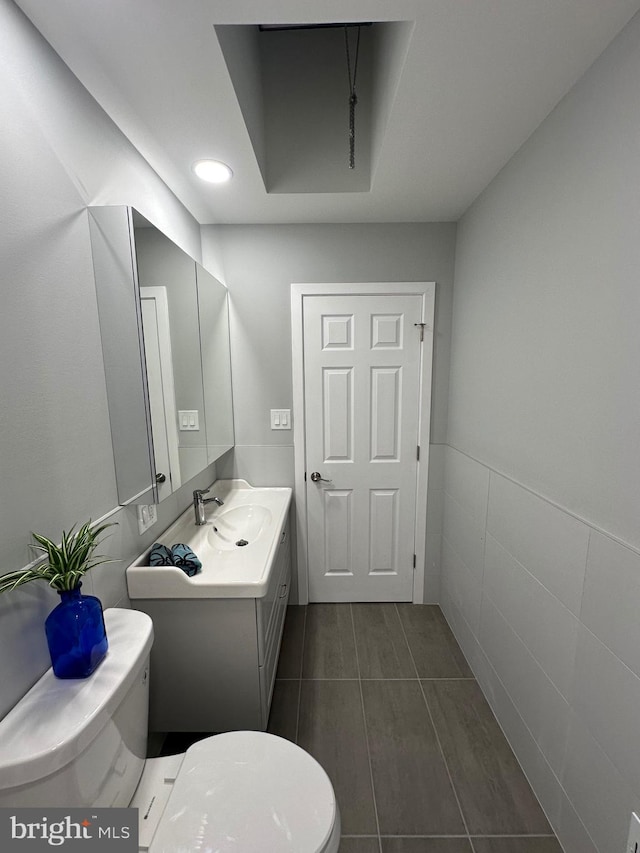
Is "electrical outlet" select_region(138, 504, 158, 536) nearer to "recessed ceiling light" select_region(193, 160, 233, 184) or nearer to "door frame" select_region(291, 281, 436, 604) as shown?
"door frame" select_region(291, 281, 436, 604)

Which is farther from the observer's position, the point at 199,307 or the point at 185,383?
the point at 199,307

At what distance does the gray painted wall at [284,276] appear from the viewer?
211 cm

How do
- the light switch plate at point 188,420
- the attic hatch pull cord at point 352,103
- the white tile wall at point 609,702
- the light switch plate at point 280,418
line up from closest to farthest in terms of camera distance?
the white tile wall at point 609,702 < the light switch plate at point 188,420 < the attic hatch pull cord at point 352,103 < the light switch plate at point 280,418

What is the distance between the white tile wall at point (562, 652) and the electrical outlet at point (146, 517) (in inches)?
56.4

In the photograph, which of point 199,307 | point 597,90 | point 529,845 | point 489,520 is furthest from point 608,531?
point 199,307

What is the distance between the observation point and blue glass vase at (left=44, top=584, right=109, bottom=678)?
83cm

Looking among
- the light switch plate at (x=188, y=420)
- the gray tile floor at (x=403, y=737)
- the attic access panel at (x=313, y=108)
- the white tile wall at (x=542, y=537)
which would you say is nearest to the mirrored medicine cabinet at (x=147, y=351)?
the light switch plate at (x=188, y=420)

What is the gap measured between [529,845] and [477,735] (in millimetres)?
368

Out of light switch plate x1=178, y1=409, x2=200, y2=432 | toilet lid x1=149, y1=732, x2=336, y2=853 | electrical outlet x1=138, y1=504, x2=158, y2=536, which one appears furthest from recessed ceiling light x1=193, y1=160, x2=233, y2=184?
toilet lid x1=149, y1=732, x2=336, y2=853

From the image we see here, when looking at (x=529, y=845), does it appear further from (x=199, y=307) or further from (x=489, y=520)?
(x=199, y=307)

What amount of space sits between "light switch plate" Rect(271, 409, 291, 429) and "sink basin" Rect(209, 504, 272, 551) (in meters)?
0.50

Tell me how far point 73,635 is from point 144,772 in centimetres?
52

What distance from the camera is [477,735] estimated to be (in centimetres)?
156

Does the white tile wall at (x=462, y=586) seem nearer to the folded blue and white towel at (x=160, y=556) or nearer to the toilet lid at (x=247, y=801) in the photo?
the toilet lid at (x=247, y=801)
